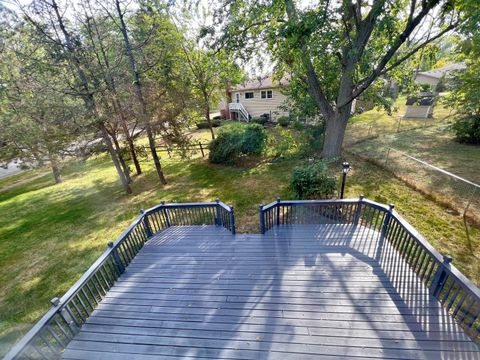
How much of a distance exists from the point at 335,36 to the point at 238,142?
6.30m

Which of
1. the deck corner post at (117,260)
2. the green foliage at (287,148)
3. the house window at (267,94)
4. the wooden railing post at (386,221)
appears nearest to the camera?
the deck corner post at (117,260)

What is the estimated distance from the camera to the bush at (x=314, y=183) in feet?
20.3

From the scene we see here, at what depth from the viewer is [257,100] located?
2273 centimetres

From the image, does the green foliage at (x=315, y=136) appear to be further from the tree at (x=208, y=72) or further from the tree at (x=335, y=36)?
the tree at (x=208, y=72)

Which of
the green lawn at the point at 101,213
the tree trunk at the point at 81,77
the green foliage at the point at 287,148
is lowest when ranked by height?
the green lawn at the point at 101,213

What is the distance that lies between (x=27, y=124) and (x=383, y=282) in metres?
12.2

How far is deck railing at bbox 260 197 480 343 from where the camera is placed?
8.92 feet

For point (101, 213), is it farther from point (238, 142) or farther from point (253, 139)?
point (253, 139)

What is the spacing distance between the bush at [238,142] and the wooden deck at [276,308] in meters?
7.58

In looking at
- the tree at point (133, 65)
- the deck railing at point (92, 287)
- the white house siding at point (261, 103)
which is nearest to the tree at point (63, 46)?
the tree at point (133, 65)

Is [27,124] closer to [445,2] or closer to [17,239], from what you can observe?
[17,239]

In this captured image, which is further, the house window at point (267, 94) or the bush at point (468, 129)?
the house window at point (267, 94)

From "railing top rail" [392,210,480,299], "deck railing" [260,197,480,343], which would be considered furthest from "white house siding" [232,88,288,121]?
"railing top rail" [392,210,480,299]

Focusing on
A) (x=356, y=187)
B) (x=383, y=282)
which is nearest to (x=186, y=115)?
(x=356, y=187)
